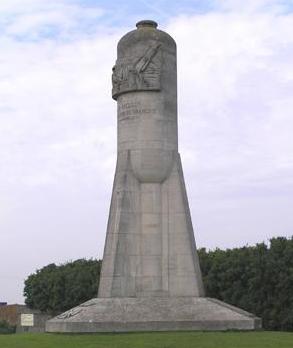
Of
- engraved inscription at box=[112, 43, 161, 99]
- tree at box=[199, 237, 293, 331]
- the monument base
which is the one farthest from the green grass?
tree at box=[199, 237, 293, 331]

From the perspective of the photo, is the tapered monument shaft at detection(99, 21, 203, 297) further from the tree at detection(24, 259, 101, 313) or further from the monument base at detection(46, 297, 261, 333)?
the tree at detection(24, 259, 101, 313)

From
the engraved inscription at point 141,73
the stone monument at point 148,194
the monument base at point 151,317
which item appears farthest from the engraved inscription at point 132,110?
the monument base at point 151,317

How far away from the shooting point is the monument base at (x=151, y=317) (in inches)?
1128

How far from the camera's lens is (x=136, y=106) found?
1318 inches

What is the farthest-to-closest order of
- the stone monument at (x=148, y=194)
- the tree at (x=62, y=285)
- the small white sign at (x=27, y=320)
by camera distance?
1. the tree at (x=62, y=285)
2. the small white sign at (x=27, y=320)
3. the stone monument at (x=148, y=194)

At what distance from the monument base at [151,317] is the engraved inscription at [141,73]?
385 inches

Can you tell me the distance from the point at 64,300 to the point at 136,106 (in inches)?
1549

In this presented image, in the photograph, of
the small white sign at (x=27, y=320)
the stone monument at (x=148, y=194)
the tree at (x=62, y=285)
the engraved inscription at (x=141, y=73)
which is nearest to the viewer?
the stone monument at (x=148, y=194)

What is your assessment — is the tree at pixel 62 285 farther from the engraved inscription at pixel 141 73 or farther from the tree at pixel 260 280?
the engraved inscription at pixel 141 73

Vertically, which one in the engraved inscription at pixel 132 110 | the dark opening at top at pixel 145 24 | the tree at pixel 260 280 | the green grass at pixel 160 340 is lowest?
the green grass at pixel 160 340

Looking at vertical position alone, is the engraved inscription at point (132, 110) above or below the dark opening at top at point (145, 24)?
below

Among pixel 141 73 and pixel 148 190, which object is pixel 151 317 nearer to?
pixel 148 190

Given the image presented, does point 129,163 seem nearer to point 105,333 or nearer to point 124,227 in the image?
point 124,227

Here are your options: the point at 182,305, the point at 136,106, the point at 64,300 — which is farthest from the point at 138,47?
the point at 64,300
